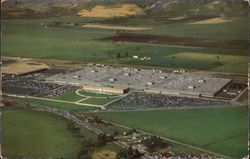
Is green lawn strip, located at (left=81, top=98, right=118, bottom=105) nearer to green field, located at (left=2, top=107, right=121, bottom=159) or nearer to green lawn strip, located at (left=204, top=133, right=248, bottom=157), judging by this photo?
green field, located at (left=2, top=107, right=121, bottom=159)

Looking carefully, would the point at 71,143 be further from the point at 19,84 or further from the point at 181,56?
the point at 181,56

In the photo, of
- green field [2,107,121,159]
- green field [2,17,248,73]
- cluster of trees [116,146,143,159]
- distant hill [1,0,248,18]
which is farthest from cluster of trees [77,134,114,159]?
green field [2,17,248,73]

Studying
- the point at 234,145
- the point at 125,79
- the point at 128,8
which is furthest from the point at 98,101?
the point at 234,145

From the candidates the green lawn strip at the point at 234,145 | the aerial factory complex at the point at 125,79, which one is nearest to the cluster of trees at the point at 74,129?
the aerial factory complex at the point at 125,79

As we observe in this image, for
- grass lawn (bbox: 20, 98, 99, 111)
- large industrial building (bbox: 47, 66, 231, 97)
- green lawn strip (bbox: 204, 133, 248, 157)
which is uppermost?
large industrial building (bbox: 47, 66, 231, 97)

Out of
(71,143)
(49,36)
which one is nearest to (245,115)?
(71,143)

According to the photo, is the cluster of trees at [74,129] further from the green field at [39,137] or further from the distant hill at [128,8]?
the distant hill at [128,8]
